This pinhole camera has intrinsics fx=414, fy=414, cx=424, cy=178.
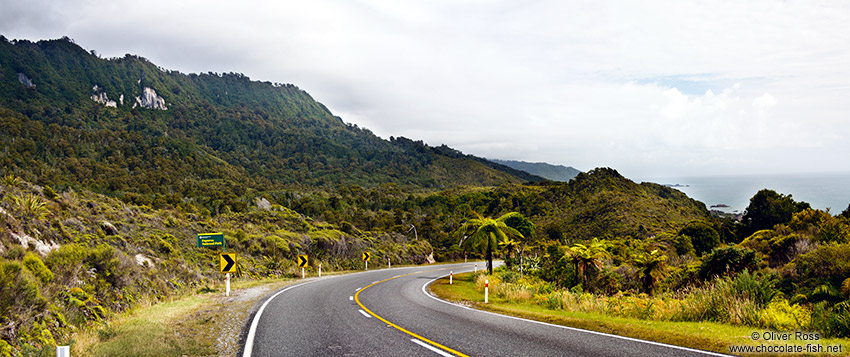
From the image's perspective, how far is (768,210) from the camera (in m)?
42.8

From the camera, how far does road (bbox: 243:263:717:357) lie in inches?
282

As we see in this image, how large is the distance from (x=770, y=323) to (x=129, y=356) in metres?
12.3

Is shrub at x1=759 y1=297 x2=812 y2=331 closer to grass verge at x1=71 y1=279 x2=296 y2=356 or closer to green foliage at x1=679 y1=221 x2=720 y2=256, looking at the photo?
grass verge at x1=71 y1=279 x2=296 y2=356

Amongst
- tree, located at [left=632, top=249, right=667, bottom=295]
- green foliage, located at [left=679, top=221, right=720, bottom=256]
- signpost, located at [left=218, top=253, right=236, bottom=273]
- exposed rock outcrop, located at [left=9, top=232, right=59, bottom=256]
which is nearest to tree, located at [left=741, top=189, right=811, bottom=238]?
green foliage, located at [left=679, top=221, right=720, bottom=256]

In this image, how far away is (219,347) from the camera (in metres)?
7.87

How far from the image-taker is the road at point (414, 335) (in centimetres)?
716

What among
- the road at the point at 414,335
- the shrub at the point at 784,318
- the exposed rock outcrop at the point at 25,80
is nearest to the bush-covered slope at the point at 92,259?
the road at the point at 414,335

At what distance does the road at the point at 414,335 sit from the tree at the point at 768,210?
4485 centimetres

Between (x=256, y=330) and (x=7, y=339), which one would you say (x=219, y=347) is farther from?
(x=7, y=339)

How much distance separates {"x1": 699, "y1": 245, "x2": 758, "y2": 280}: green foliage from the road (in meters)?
12.0

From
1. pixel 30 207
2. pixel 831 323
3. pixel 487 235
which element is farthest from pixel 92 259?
pixel 487 235

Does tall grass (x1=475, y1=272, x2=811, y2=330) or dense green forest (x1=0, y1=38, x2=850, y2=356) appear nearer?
tall grass (x1=475, y1=272, x2=811, y2=330)

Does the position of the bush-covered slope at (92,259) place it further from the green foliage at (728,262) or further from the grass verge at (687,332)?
the green foliage at (728,262)

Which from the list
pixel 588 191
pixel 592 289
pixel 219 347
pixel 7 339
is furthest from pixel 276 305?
pixel 588 191
